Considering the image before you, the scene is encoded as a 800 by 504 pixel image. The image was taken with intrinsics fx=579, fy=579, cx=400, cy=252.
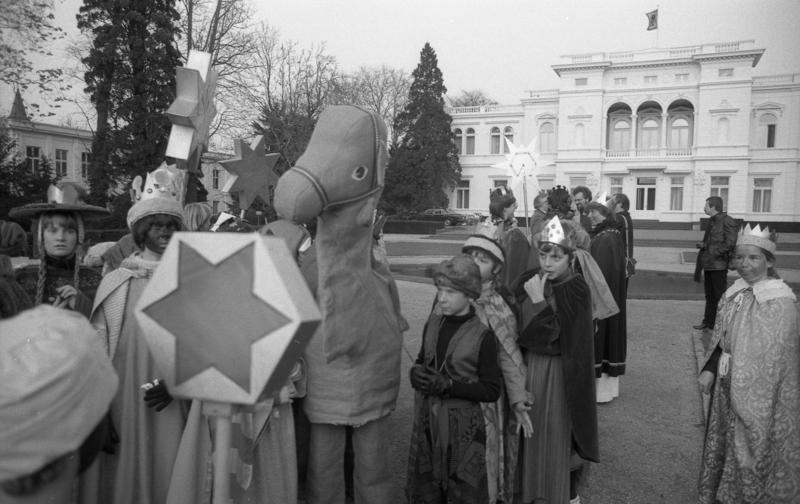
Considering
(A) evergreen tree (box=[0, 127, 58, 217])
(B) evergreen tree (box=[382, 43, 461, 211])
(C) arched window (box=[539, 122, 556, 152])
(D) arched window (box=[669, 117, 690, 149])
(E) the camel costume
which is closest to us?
(E) the camel costume

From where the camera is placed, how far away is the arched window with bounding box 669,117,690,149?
147 ft

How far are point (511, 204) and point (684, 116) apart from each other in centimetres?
4541

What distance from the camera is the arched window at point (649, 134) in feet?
150

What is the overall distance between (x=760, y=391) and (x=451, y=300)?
182 cm

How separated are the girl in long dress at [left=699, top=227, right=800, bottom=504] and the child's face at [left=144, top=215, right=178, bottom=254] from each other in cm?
316

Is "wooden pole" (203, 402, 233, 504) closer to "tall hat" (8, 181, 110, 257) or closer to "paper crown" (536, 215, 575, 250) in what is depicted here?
"tall hat" (8, 181, 110, 257)

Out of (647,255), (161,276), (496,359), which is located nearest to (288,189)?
(161,276)

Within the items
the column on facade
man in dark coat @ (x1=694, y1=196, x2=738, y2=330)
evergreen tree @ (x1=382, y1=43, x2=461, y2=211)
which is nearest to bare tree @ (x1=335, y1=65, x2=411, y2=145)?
evergreen tree @ (x1=382, y1=43, x2=461, y2=211)

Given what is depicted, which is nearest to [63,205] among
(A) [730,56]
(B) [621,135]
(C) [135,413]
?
(C) [135,413]

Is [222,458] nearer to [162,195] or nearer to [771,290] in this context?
[162,195]

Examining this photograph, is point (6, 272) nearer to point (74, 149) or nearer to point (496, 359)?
point (496, 359)

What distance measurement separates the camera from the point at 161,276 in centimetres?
123

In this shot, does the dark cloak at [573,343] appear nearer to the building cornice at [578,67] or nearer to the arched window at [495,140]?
the building cornice at [578,67]

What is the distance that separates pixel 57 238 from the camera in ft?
9.76
